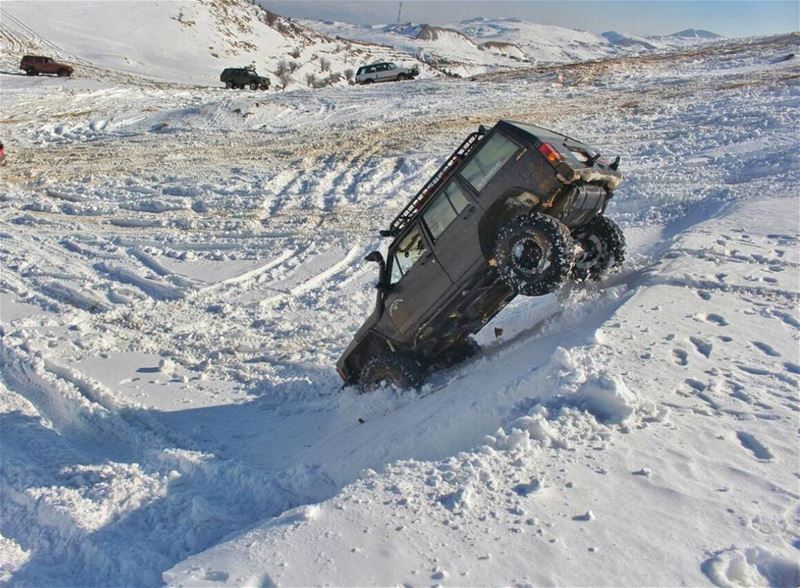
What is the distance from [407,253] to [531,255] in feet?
5.16

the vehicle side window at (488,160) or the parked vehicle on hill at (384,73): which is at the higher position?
the parked vehicle on hill at (384,73)

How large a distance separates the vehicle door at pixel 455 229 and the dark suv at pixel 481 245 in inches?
0.4

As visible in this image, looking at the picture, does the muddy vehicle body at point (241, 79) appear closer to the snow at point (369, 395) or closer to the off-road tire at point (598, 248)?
the snow at point (369, 395)

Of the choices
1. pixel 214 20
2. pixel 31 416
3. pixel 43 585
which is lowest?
pixel 31 416

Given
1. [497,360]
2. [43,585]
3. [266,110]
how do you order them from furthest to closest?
[266,110], [497,360], [43,585]

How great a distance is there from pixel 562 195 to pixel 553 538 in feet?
11.9

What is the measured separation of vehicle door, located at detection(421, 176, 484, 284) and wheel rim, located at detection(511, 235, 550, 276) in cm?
49

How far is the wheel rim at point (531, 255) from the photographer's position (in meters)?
6.01

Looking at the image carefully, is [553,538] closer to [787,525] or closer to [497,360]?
[787,525]

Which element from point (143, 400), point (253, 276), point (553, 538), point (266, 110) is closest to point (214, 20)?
point (266, 110)

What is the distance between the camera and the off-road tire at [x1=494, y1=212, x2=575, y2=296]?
6023 mm

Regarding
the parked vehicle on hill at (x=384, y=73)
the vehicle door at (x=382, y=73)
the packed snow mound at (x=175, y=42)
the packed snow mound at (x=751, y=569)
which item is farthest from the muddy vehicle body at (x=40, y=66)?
the packed snow mound at (x=751, y=569)

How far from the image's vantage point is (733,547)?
3.51 m

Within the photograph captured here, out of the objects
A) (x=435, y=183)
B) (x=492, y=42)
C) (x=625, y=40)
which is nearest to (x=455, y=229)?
(x=435, y=183)
